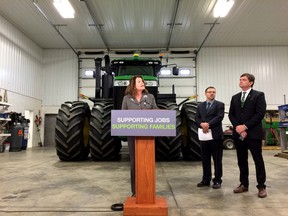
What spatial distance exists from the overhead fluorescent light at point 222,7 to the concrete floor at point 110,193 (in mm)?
6274

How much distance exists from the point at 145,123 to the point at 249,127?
56.5 inches

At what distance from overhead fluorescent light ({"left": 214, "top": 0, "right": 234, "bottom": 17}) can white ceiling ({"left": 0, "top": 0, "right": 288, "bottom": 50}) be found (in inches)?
8.1

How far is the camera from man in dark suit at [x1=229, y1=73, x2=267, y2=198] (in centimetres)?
316

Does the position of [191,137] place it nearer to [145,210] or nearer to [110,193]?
[110,193]

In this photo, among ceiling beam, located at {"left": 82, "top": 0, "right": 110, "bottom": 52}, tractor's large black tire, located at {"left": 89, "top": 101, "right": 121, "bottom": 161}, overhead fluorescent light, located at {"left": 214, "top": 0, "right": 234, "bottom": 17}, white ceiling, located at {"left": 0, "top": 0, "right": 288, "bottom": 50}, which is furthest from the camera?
white ceiling, located at {"left": 0, "top": 0, "right": 288, "bottom": 50}

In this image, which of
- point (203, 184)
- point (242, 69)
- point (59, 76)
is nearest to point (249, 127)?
point (203, 184)

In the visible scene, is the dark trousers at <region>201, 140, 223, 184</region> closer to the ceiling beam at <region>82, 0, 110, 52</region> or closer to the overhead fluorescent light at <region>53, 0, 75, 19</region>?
the overhead fluorescent light at <region>53, 0, 75, 19</region>

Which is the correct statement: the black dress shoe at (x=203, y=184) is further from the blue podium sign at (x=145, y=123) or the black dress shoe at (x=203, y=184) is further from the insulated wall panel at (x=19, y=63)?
the insulated wall panel at (x=19, y=63)

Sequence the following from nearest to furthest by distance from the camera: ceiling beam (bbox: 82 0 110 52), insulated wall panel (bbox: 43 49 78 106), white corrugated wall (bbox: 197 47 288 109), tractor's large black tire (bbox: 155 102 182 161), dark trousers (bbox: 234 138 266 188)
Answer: dark trousers (bbox: 234 138 266 188) < tractor's large black tire (bbox: 155 102 182 161) < ceiling beam (bbox: 82 0 110 52) < white corrugated wall (bbox: 197 47 288 109) < insulated wall panel (bbox: 43 49 78 106)

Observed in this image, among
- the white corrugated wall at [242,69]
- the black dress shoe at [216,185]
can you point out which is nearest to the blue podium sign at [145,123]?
the black dress shoe at [216,185]

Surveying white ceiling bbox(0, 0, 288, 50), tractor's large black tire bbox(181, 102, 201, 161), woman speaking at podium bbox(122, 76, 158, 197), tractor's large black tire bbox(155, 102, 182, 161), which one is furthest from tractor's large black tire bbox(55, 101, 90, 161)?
white ceiling bbox(0, 0, 288, 50)

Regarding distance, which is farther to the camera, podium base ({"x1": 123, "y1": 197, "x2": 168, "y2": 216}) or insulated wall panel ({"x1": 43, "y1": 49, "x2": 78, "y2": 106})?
insulated wall panel ({"x1": 43, "y1": 49, "x2": 78, "y2": 106})

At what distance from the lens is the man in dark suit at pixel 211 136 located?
357cm

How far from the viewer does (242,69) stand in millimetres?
13391
